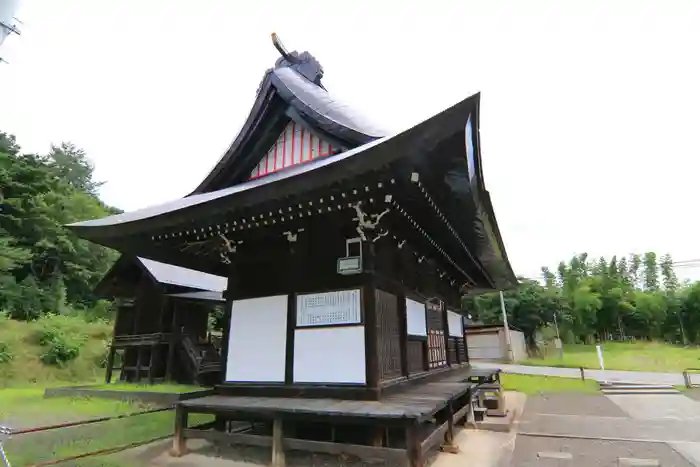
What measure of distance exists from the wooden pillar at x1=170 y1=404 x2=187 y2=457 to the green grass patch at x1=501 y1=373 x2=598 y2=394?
38.1 ft

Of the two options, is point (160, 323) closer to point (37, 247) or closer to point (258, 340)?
point (258, 340)

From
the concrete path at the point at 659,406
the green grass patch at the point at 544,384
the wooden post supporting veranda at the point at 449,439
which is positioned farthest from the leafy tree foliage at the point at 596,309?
the wooden post supporting veranda at the point at 449,439

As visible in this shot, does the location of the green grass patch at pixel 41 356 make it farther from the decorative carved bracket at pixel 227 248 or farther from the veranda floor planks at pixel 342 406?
the veranda floor planks at pixel 342 406

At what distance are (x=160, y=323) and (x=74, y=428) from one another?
678 centimetres

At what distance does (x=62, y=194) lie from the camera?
27891 mm

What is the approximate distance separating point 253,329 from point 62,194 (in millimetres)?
29219

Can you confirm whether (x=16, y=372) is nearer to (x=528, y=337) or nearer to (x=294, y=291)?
(x=294, y=291)

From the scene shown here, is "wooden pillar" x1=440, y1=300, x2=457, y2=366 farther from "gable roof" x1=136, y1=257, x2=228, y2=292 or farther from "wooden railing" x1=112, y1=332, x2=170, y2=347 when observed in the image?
"wooden railing" x1=112, y1=332, x2=170, y2=347

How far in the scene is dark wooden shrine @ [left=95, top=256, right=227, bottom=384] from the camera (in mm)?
13242

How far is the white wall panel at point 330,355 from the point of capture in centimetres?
534

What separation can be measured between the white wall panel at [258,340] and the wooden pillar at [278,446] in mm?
1035

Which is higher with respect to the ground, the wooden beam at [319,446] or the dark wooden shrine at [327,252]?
the dark wooden shrine at [327,252]

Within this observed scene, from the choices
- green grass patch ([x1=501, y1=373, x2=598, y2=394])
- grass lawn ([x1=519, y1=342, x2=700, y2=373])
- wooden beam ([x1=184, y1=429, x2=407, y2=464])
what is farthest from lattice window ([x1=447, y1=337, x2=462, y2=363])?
grass lawn ([x1=519, y1=342, x2=700, y2=373])

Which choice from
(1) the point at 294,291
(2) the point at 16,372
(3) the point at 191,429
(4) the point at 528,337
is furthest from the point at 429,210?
(4) the point at 528,337
